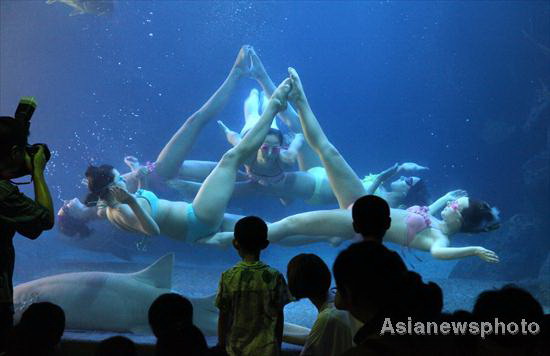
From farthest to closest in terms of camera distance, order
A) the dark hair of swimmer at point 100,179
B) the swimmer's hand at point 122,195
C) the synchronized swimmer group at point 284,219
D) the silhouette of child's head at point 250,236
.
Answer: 1. the synchronized swimmer group at point 284,219
2. the dark hair of swimmer at point 100,179
3. the swimmer's hand at point 122,195
4. the silhouette of child's head at point 250,236

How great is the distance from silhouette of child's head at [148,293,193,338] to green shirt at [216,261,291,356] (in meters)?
0.52

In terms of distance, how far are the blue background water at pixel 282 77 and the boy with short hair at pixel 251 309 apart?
Result: 6475 mm

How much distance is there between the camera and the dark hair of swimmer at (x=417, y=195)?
284 inches

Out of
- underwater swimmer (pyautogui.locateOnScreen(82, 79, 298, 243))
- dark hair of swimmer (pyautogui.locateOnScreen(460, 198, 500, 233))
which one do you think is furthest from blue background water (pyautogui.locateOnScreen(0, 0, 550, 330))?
dark hair of swimmer (pyautogui.locateOnScreen(460, 198, 500, 233))

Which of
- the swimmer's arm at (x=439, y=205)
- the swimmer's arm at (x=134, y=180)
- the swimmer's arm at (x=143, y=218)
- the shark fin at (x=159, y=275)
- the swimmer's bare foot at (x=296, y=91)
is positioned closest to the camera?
the shark fin at (x=159, y=275)

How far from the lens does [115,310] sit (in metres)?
3.84

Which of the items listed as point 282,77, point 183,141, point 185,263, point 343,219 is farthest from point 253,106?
point 282,77

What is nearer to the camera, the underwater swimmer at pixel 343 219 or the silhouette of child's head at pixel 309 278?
the silhouette of child's head at pixel 309 278

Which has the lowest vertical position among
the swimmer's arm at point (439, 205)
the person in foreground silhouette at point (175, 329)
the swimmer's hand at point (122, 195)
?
the person in foreground silhouette at point (175, 329)

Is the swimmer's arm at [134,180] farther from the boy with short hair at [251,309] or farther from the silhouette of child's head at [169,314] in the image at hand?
the silhouette of child's head at [169,314]

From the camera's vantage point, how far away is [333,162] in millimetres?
5539

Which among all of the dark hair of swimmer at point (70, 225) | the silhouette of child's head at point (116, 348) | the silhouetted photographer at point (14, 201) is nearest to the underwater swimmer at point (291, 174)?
the dark hair of swimmer at point (70, 225)

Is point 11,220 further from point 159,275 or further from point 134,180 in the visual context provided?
point 134,180

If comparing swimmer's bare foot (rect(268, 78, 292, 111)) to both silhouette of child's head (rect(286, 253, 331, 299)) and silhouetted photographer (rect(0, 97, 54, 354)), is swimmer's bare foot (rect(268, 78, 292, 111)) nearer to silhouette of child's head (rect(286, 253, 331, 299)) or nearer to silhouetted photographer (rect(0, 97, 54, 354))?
silhouette of child's head (rect(286, 253, 331, 299))
